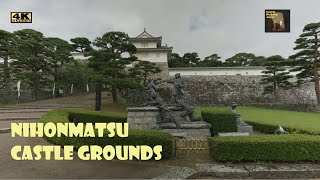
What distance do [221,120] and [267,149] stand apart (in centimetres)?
479

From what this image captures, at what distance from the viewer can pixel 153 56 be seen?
32.1 m

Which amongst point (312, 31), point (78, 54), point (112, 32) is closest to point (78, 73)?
point (78, 54)

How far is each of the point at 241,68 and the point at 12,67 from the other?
23149mm

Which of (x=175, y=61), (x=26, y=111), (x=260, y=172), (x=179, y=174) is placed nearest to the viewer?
(x=179, y=174)

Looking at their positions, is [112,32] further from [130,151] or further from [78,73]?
[130,151]

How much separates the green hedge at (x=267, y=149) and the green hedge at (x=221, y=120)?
14.8ft

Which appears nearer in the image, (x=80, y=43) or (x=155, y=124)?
(x=155, y=124)

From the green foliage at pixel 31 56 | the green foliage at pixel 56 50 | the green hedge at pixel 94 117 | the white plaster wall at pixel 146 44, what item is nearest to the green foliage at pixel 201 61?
the white plaster wall at pixel 146 44

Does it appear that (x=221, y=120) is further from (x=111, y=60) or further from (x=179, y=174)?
(x=111, y=60)

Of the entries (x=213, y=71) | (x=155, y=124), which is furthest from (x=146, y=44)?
(x=155, y=124)

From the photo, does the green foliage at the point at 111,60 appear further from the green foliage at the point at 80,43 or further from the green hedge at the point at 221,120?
the green foliage at the point at 80,43

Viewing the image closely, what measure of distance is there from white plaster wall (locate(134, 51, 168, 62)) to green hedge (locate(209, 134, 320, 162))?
25.9 meters

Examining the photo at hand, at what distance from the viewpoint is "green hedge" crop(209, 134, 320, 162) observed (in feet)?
20.6

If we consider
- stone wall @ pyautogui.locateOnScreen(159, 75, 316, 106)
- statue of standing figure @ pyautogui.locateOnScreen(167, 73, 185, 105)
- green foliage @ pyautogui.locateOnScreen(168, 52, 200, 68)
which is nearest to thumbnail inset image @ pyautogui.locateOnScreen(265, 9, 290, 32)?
statue of standing figure @ pyautogui.locateOnScreen(167, 73, 185, 105)
